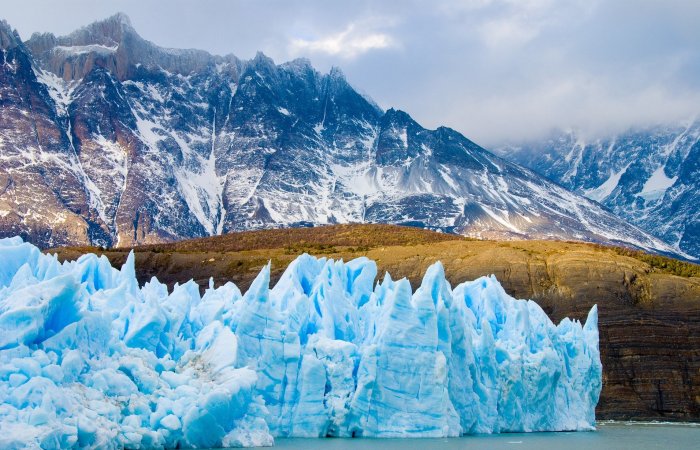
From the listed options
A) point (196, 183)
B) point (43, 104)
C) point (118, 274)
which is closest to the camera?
point (118, 274)

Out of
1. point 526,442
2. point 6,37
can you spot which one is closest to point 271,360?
point 526,442

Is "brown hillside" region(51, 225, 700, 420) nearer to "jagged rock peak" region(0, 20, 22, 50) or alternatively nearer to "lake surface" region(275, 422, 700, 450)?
"lake surface" region(275, 422, 700, 450)

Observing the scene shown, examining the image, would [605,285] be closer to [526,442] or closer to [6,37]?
[526,442]

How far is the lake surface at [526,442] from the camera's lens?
31.8 m

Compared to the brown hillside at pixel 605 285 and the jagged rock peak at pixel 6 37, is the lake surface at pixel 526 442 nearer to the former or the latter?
the brown hillside at pixel 605 285

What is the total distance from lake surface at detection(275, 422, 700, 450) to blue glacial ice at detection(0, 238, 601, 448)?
0.94 meters

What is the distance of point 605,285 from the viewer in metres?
75.6

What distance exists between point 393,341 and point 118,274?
13149 mm

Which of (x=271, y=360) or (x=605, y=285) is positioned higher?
→ (x=605, y=285)

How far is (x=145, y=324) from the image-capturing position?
31125 millimetres

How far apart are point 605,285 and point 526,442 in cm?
4118

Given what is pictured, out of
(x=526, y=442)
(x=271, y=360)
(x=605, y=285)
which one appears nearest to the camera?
(x=271, y=360)

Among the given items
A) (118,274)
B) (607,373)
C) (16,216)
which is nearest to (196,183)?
(16,216)

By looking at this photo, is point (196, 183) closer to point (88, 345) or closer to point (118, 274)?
point (118, 274)
